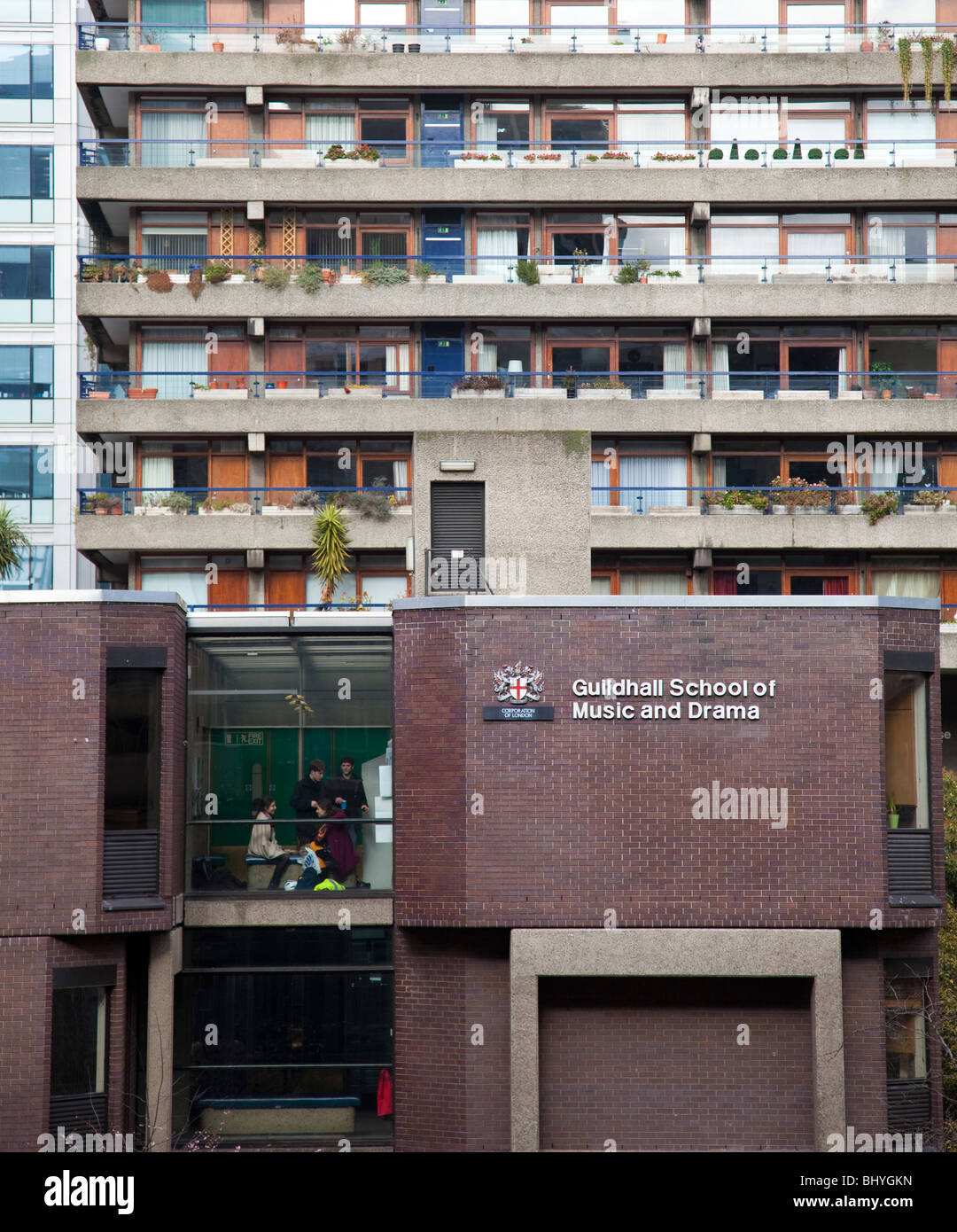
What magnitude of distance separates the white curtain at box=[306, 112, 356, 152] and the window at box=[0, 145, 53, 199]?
1018 cm

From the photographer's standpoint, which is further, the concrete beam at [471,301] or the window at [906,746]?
the concrete beam at [471,301]

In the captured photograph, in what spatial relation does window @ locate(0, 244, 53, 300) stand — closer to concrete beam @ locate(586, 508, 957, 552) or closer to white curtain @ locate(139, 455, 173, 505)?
white curtain @ locate(139, 455, 173, 505)

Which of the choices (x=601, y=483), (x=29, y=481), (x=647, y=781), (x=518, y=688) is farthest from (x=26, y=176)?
(x=647, y=781)

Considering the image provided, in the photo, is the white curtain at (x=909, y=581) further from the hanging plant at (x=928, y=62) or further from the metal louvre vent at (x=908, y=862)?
the metal louvre vent at (x=908, y=862)

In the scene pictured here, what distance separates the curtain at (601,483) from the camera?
41.3 metres

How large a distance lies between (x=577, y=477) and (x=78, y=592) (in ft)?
26.5

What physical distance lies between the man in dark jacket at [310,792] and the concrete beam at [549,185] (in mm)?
22701

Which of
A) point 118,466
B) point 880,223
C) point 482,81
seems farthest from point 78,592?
point 880,223

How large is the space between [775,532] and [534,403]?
7.10 m

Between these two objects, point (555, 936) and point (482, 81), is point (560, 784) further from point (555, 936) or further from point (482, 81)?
point (482, 81)

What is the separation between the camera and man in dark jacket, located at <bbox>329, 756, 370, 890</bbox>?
75.8 ft

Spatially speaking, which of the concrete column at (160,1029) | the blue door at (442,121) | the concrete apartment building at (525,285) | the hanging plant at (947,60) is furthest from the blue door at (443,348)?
the concrete column at (160,1029)

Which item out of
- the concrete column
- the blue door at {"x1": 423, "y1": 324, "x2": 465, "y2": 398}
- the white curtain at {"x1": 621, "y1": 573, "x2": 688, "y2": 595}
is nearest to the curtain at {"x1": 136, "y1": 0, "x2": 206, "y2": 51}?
the blue door at {"x1": 423, "y1": 324, "x2": 465, "y2": 398}

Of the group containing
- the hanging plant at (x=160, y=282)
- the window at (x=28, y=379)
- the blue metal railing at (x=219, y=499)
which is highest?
A: the hanging plant at (x=160, y=282)
